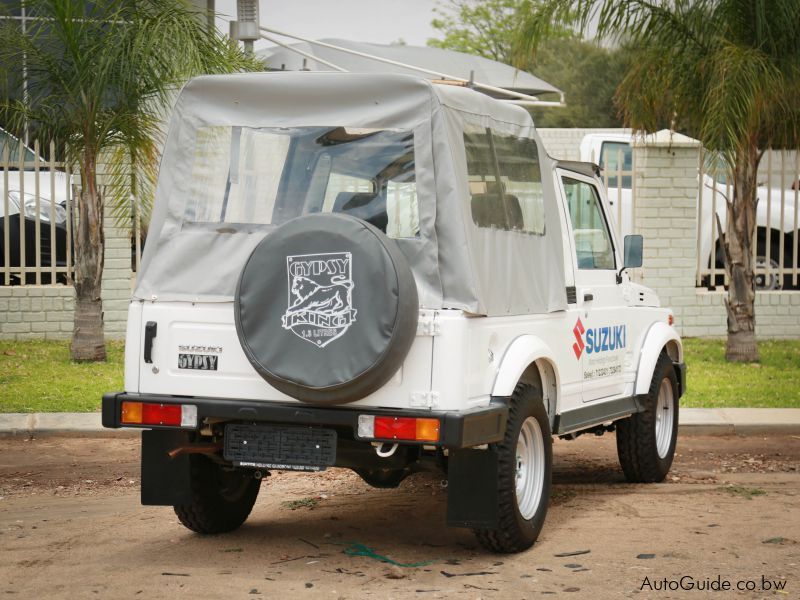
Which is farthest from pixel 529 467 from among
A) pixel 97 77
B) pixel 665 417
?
pixel 97 77

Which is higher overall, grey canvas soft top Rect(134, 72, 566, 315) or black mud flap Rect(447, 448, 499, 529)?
grey canvas soft top Rect(134, 72, 566, 315)

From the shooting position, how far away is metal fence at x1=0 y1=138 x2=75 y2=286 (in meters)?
14.9

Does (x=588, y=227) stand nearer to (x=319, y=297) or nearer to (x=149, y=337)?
(x=319, y=297)

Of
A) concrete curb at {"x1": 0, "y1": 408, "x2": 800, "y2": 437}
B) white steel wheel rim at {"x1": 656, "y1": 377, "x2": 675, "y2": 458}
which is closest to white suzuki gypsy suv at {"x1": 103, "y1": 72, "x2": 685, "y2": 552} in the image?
white steel wheel rim at {"x1": 656, "y1": 377, "x2": 675, "y2": 458}

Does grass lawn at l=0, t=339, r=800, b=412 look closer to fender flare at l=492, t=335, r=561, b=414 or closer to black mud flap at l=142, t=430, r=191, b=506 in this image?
black mud flap at l=142, t=430, r=191, b=506

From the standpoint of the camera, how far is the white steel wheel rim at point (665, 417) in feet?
27.7

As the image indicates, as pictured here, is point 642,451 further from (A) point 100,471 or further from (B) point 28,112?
(B) point 28,112

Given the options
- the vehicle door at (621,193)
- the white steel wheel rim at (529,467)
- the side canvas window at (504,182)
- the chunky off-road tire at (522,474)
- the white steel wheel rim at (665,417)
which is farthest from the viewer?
the vehicle door at (621,193)

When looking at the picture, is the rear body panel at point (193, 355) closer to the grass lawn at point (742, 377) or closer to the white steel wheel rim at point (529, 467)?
the white steel wheel rim at point (529, 467)

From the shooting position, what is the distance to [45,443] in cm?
967

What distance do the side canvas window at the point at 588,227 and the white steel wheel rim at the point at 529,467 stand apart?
4.73 feet

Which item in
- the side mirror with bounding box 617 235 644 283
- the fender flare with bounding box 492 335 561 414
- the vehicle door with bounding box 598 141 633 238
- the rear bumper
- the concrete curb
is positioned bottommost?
the concrete curb

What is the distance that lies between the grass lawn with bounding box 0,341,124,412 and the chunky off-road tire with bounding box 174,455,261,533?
4.33 metres

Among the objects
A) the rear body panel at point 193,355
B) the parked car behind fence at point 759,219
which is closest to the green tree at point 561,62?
the parked car behind fence at point 759,219
